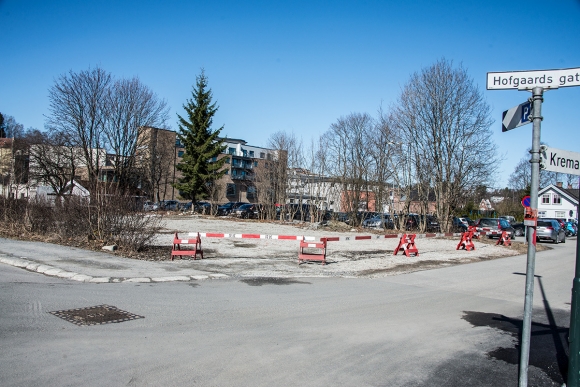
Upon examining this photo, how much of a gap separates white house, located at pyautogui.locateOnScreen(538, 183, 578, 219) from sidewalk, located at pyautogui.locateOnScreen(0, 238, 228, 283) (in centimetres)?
7108

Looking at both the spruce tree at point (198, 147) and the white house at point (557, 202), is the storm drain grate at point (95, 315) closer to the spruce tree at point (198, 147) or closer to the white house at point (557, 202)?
the spruce tree at point (198, 147)

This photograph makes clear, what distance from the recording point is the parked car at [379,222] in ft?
119

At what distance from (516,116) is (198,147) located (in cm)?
4373

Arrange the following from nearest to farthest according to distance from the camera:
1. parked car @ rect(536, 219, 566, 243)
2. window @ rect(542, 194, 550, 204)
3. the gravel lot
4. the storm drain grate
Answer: the storm drain grate < the gravel lot < parked car @ rect(536, 219, 566, 243) < window @ rect(542, 194, 550, 204)

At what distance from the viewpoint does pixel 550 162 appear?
4449 mm

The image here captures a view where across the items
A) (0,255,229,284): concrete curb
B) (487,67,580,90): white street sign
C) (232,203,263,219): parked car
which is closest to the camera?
(487,67,580,90): white street sign

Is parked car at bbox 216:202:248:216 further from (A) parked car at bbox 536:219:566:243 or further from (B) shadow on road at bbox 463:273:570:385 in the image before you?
(B) shadow on road at bbox 463:273:570:385

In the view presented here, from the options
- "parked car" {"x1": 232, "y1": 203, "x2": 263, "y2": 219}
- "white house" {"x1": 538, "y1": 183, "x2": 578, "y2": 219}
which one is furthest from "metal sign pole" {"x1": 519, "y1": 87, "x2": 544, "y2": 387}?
"white house" {"x1": 538, "y1": 183, "x2": 578, "y2": 219}

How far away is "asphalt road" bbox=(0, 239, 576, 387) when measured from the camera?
15.8 feet

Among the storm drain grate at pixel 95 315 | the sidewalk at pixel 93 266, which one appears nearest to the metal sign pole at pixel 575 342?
the storm drain grate at pixel 95 315

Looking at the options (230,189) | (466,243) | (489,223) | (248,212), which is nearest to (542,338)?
(466,243)

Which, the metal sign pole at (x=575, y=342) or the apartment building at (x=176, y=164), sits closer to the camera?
the metal sign pole at (x=575, y=342)

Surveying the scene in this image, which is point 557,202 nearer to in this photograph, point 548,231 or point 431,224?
point 548,231

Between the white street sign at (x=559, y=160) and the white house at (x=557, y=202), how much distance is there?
7352cm
